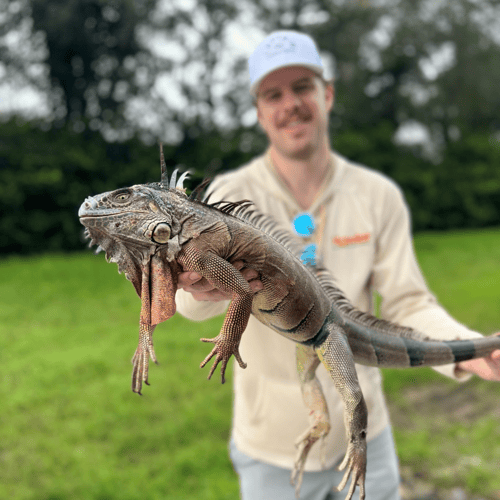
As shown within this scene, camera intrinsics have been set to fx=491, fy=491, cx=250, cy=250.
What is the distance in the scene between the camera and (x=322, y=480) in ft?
8.29

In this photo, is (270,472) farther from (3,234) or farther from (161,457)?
(3,234)

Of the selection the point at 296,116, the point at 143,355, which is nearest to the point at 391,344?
the point at 143,355

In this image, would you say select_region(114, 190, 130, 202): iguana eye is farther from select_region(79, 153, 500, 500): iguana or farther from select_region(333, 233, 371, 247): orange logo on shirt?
select_region(333, 233, 371, 247): orange logo on shirt

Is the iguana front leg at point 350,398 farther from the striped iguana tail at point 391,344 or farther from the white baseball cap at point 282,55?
the white baseball cap at point 282,55

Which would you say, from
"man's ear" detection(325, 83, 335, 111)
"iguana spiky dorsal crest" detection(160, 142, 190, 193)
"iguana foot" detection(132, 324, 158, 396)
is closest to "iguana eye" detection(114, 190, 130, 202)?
"iguana spiky dorsal crest" detection(160, 142, 190, 193)

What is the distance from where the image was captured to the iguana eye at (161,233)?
153cm

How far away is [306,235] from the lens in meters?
2.53

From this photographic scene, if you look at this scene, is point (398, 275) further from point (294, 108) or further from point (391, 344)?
point (294, 108)

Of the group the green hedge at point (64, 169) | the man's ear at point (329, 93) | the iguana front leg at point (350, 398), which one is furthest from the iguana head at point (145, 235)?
the green hedge at point (64, 169)

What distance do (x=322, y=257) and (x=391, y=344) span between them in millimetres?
704

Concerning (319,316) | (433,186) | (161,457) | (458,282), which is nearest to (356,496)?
(319,316)

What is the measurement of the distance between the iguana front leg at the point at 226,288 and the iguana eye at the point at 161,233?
8cm

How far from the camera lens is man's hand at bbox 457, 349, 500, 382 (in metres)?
2.12

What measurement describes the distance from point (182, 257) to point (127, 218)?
21 cm
